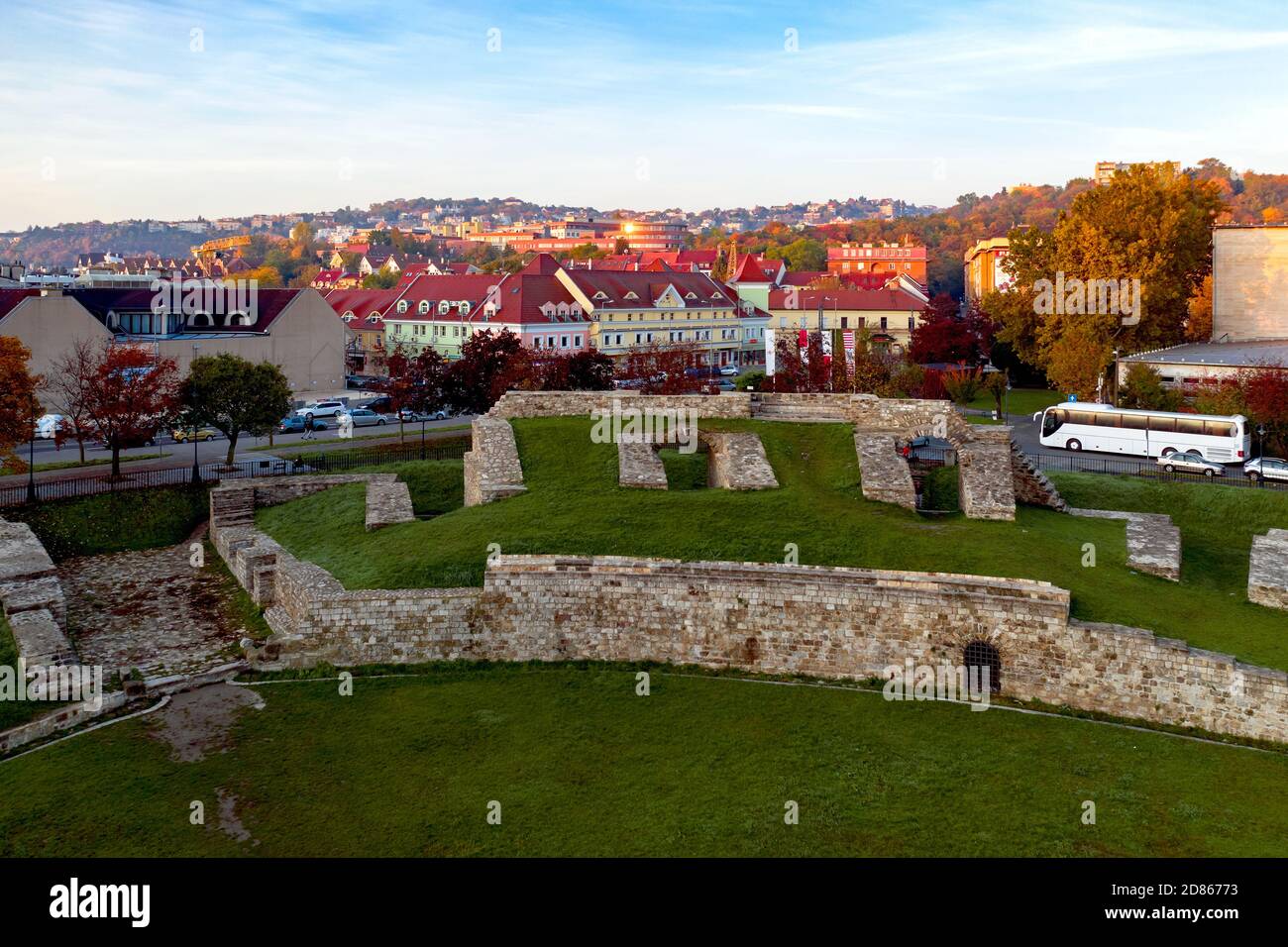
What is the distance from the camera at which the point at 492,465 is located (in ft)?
87.4

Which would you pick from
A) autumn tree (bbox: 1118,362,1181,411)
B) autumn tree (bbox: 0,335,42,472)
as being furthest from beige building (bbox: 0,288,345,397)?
autumn tree (bbox: 1118,362,1181,411)

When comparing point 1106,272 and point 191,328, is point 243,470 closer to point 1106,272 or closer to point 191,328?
point 191,328

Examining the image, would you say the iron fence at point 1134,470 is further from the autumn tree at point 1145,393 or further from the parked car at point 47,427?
the parked car at point 47,427

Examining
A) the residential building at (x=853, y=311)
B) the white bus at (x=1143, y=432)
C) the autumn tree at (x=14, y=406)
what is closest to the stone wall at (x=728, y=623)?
the autumn tree at (x=14, y=406)

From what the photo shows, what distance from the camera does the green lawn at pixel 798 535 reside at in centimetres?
2028

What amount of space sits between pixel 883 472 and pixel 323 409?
32.6 metres

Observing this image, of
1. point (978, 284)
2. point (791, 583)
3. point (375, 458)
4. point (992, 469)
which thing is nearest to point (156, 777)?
point (791, 583)

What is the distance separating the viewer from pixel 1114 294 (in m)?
54.9

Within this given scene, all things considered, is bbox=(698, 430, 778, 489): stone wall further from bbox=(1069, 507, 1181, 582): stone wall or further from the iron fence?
the iron fence

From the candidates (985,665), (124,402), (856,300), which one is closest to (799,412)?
(985,665)

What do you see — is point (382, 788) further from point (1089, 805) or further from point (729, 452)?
point (729, 452)

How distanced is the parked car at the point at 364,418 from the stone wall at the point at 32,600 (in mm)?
22733

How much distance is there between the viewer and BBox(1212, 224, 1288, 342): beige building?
6059cm

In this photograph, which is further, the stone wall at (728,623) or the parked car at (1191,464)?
the parked car at (1191,464)
